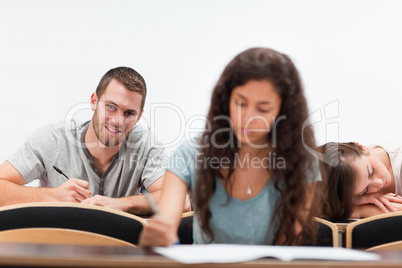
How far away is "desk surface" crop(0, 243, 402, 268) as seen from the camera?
683 millimetres

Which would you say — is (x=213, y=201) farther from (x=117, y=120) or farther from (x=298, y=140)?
(x=117, y=120)

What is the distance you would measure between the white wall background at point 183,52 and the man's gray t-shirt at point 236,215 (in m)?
1.77

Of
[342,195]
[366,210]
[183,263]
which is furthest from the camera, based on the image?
[366,210]

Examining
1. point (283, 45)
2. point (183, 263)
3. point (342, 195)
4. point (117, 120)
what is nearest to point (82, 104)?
point (117, 120)

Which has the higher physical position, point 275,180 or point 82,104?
point 82,104

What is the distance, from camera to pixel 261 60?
3.63 ft

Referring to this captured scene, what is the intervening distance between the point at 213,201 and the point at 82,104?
6.59ft

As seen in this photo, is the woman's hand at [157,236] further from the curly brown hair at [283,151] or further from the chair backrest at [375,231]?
the chair backrest at [375,231]

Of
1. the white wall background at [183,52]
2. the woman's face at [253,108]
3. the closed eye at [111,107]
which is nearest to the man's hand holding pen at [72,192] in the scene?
the closed eye at [111,107]

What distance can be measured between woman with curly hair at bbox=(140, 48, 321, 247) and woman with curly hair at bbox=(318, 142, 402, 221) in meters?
0.56

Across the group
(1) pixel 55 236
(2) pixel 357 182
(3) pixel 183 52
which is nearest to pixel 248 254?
(1) pixel 55 236

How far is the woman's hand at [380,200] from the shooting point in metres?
2.01

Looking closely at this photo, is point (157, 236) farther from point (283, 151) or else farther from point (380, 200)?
point (380, 200)

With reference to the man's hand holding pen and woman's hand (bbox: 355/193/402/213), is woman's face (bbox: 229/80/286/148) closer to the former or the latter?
the man's hand holding pen
